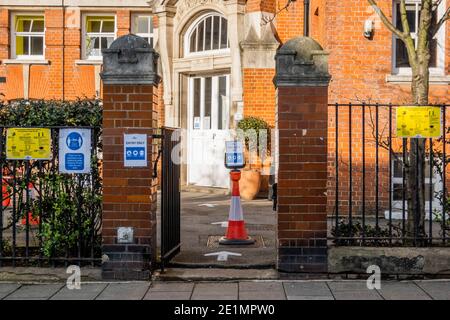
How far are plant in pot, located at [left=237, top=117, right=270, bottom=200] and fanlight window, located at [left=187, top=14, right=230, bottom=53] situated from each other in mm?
2305

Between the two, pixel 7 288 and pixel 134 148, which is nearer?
pixel 7 288

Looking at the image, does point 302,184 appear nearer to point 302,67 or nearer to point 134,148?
point 302,67

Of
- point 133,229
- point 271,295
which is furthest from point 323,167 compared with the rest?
point 133,229

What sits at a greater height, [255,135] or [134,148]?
[255,135]

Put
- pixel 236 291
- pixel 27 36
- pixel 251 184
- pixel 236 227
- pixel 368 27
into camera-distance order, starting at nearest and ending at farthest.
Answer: pixel 236 291, pixel 236 227, pixel 368 27, pixel 251 184, pixel 27 36

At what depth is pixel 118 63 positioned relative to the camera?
750cm

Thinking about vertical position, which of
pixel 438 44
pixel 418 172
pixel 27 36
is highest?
pixel 27 36

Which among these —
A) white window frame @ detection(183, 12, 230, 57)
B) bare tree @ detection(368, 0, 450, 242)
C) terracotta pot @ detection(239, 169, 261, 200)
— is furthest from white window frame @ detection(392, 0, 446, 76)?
white window frame @ detection(183, 12, 230, 57)

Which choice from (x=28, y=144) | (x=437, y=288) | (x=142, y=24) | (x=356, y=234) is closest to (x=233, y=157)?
(x=356, y=234)

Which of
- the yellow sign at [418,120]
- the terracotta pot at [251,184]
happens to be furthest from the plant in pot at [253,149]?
the yellow sign at [418,120]

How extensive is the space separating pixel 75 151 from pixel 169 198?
126cm

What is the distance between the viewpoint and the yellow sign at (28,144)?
782cm

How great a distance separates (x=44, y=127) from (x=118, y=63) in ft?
3.85

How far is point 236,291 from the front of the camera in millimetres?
6965
